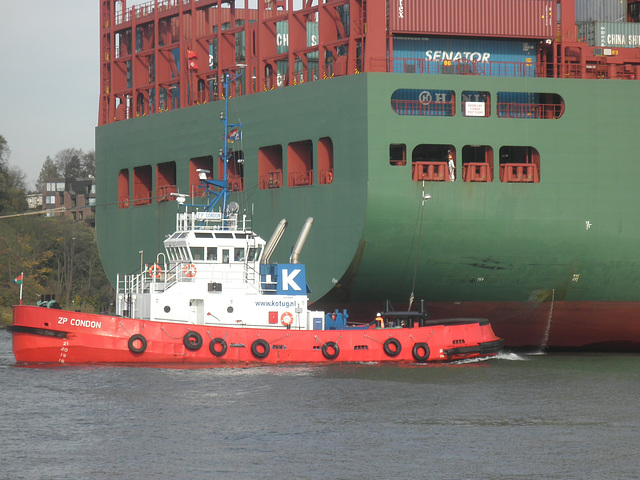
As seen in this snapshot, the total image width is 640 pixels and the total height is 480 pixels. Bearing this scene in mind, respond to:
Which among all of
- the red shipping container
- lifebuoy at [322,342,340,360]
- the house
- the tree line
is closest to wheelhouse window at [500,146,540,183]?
the red shipping container

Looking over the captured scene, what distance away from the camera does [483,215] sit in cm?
2853

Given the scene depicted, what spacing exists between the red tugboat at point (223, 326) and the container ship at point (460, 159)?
0.87 metres

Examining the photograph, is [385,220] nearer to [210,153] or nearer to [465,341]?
[465,341]

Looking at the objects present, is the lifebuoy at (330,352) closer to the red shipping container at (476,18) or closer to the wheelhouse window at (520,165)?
the wheelhouse window at (520,165)

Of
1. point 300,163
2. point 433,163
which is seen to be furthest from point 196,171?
point 433,163

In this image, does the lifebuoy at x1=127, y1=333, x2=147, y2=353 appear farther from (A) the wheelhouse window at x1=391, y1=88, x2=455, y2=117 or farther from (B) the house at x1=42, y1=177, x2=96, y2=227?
(B) the house at x1=42, y1=177, x2=96, y2=227

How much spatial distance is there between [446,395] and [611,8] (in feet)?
54.2

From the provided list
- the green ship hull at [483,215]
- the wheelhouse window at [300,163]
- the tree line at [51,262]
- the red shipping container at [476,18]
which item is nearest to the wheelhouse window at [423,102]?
the green ship hull at [483,215]

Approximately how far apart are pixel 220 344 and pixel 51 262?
43756 millimetres

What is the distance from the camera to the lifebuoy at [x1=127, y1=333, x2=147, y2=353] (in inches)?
974

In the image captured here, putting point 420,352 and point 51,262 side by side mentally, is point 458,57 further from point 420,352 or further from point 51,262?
point 51,262

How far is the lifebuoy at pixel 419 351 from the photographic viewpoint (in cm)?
2622

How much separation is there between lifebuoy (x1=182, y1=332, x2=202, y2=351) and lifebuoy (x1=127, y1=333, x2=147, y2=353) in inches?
35.4

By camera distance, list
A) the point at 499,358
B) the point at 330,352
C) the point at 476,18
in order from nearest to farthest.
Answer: the point at 330,352 → the point at 499,358 → the point at 476,18
